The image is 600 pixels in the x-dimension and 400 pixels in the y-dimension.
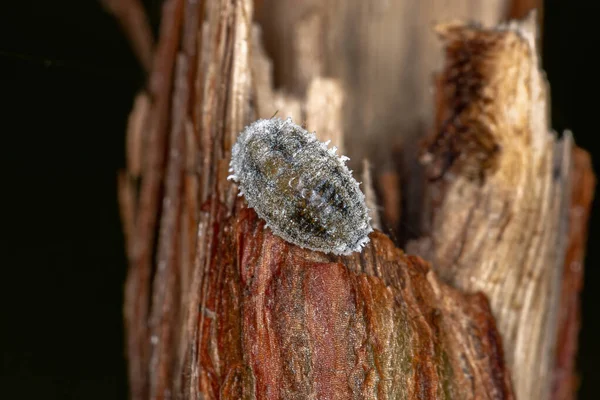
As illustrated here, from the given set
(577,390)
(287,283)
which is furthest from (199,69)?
(577,390)

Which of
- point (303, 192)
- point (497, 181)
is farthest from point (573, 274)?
point (303, 192)

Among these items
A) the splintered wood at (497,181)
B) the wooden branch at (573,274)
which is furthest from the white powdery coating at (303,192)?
the wooden branch at (573,274)

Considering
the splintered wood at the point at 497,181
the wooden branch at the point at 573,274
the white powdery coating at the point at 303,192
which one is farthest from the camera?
the wooden branch at the point at 573,274

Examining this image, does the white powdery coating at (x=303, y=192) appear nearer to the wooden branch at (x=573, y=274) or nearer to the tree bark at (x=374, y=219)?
the tree bark at (x=374, y=219)

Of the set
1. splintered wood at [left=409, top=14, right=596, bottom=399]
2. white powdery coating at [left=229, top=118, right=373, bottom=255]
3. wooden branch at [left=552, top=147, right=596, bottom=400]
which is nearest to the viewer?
white powdery coating at [left=229, top=118, right=373, bottom=255]

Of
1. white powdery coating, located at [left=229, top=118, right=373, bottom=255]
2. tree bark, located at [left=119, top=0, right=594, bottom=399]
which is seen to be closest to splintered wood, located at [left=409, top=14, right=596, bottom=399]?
tree bark, located at [left=119, top=0, right=594, bottom=399]

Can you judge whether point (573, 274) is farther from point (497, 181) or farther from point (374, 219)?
point (374, 219)

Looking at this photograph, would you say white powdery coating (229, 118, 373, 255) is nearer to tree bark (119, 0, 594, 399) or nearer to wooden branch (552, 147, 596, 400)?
tree bark (119, 0, 594, 399)

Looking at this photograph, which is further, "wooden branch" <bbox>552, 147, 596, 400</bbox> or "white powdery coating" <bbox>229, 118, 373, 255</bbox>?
"wooden branch" <bbox>552, 147, 596, 400</bbox>
